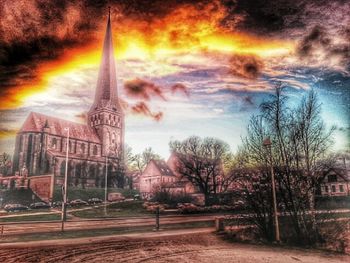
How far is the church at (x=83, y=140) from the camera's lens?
13.0 metres

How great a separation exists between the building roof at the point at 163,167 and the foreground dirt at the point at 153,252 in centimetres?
672

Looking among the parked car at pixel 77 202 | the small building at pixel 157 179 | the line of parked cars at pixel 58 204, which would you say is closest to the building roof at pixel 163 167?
the small building at pixel 157 179

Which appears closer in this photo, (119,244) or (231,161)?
(119,244)

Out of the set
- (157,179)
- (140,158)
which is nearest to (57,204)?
(140,158)

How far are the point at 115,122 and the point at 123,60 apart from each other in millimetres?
3412

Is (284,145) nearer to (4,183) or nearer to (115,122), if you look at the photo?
(115,122)

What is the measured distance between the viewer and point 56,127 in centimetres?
1400

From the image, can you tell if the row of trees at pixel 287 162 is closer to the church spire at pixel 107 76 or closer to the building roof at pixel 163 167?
the building roof at pixel 163 167

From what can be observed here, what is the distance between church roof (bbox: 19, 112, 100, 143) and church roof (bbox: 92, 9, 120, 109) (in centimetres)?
146

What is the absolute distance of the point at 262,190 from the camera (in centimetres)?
1113

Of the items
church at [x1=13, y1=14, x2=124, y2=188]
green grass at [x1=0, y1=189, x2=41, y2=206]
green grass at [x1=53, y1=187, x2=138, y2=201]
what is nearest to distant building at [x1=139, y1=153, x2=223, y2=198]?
green grass at [x1=53, y1=187, x2=138, y2=201]

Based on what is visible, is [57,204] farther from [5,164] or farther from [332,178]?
[332,178]

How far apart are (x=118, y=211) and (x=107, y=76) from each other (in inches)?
263

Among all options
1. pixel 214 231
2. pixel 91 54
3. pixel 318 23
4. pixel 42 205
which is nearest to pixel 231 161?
pixel 214 231
